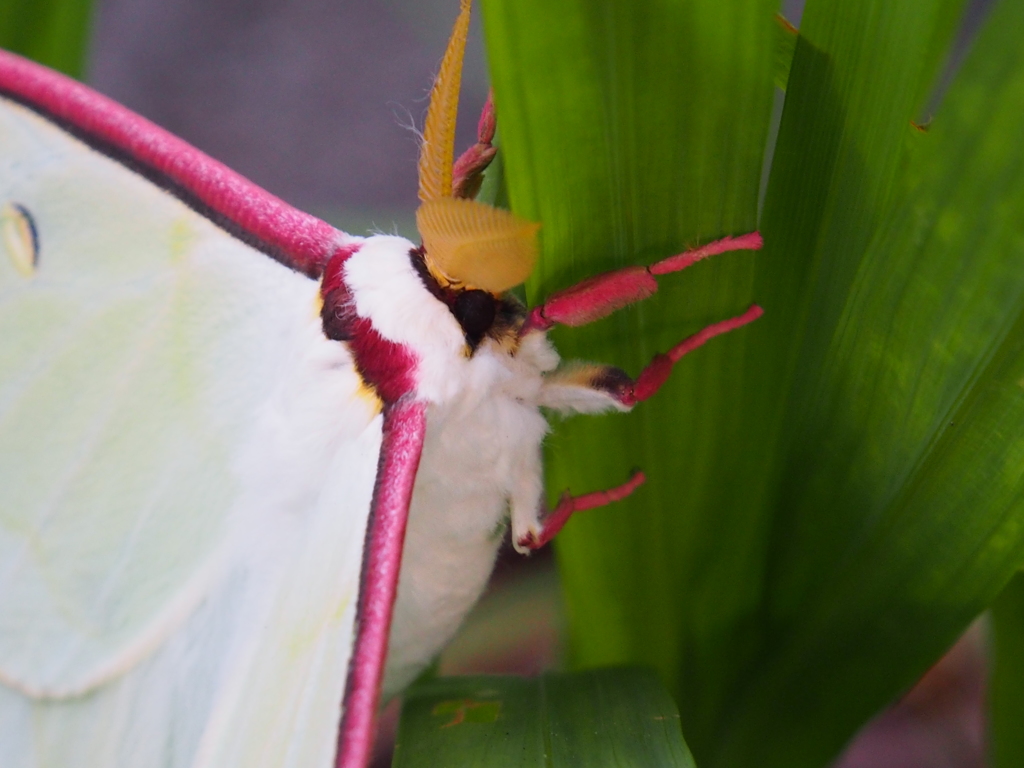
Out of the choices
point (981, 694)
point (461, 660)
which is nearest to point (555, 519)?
point (461, 660)

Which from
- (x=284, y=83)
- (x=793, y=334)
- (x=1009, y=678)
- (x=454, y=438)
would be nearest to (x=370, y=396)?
(x=454, y=438)

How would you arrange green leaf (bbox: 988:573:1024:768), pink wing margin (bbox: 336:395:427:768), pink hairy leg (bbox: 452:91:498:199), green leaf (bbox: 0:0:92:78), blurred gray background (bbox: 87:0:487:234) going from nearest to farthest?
1. pink wing margin (bbox: 336:395:427:768)
2. pink hairy leg (bbox: 452:91:498:199)
3. green leaf (bbox: 988:573:1024:768)
4. green leaf (bbox: 0:0:92:78)
5. blurred gray background (bbox: 87:0:487:234)

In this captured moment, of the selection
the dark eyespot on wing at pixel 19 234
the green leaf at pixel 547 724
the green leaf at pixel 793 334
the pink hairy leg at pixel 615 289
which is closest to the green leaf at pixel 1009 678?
the green leaf at pixel 793 334

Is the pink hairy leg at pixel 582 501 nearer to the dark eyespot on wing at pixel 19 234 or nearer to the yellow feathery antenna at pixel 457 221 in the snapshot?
the yellow feathery antenna at pixel 457 221

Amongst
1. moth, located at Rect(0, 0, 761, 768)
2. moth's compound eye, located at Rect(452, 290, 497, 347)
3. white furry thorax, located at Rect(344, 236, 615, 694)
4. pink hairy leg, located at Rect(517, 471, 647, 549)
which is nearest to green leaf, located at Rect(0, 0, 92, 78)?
moth, located at Rect(0, 0, 761, 768)

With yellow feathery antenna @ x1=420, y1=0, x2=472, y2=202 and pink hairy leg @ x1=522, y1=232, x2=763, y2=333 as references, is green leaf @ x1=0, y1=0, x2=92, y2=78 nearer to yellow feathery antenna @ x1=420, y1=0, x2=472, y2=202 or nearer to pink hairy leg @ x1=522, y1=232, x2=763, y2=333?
yellow feathery antenna @ x1=420, y1=0, x2=472, y2=202

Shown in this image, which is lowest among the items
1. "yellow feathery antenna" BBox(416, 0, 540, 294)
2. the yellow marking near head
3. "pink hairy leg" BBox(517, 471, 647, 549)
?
"pink hairy leg" BBox(517, 471, 647, 549)

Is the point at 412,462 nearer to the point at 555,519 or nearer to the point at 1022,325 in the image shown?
the point at 555,519
